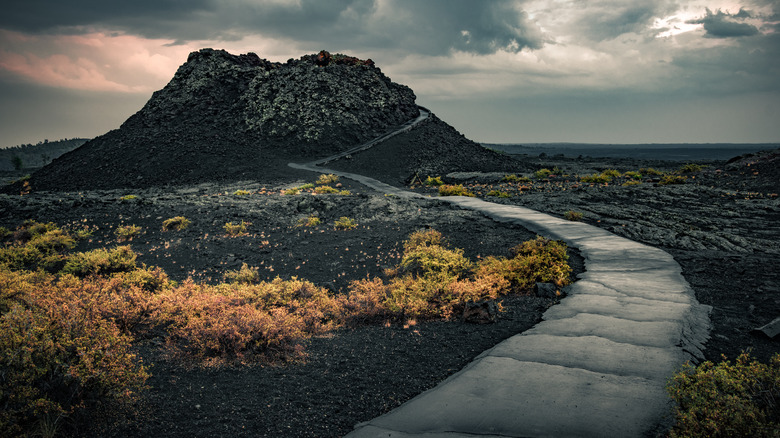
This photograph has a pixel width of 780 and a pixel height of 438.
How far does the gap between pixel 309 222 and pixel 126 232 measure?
6081 millimetres

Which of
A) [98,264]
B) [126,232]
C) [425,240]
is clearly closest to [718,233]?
[425,240]

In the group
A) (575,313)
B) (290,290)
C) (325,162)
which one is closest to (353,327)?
(290,290)

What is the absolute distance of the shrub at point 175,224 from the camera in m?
13.8

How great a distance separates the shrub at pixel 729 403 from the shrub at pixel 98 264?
11.4 metres

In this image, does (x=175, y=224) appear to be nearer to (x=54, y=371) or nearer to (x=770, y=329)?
(x=54, y=371)

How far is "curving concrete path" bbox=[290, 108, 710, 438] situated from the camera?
346 cm

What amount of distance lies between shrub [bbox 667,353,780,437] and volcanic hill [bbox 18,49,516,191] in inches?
1524

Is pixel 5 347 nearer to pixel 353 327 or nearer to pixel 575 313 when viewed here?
pixel 353 327

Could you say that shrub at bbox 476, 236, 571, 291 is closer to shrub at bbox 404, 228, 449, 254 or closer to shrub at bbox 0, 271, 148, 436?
shrub at bbox 404, 228, 449, 254

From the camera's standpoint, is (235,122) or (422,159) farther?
(235,122)

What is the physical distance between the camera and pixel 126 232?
1303 centimetres

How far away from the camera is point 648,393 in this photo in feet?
12.5

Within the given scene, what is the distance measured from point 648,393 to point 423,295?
3921 millimetres

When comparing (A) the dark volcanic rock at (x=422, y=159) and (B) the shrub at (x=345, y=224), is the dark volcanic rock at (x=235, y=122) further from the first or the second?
(B) the shrub at (x=345, y=224)
